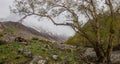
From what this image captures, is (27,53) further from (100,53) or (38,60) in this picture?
(100,53)

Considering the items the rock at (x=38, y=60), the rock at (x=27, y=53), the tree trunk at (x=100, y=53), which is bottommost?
the tree trunk at (x=100, y=53)

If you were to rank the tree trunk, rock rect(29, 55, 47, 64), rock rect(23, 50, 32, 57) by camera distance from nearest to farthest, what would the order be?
rock rect(29, 55, 47, 64), rock rect(23, 50, 32, 57), the tree trunk

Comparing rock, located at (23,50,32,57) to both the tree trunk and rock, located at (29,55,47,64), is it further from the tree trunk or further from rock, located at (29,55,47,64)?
the tree trunk

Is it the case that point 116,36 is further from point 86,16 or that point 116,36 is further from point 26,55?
point 26,55

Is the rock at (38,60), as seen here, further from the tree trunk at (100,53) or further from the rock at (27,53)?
the tree trunk at (100,53)

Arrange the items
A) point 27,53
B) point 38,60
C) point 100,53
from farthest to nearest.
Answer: point 100,53
point 27,53
point 38,60

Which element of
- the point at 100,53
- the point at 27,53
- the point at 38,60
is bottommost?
the point at 100,53

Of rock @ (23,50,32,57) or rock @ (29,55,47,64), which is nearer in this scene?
rock @ (29,55,47,64)

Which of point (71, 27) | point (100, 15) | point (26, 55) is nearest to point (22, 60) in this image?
point (26, 55)

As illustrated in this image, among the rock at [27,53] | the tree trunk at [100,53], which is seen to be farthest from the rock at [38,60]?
the tree trunk at [100,53]

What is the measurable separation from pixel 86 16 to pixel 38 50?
691cm

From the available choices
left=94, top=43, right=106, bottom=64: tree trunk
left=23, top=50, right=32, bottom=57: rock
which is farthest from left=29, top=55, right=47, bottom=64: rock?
left=94, top=43, right=106, bottom=64: tree trunk

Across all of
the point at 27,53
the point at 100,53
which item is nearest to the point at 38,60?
the point at 27,53

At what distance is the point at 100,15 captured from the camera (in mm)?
32156
